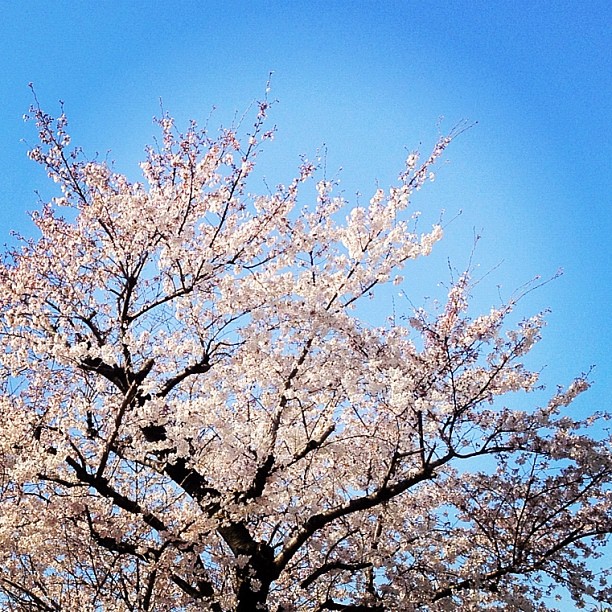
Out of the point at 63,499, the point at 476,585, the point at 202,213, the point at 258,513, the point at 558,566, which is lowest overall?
the point at 63,499

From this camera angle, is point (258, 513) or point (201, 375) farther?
point (201, 375)

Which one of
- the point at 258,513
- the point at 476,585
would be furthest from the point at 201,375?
the point at 476,585

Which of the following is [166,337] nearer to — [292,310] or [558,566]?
[292,310]

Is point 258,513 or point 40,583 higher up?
point 258,513

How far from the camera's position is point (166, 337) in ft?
25.6

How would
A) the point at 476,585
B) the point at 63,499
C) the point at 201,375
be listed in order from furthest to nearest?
the point at 201,375, the point at 476,585, the point at 63,499

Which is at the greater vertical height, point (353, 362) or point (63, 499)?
point (353, 362)

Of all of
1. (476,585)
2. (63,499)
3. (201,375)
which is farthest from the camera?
(201,375)

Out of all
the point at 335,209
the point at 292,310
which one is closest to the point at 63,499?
the point at 292,310

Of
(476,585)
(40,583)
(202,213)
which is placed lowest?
(40,583)

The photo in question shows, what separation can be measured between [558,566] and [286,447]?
11.3ft

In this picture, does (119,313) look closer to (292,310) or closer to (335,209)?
(292,310)

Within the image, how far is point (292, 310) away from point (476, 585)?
11.9ft

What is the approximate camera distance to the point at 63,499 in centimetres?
690
